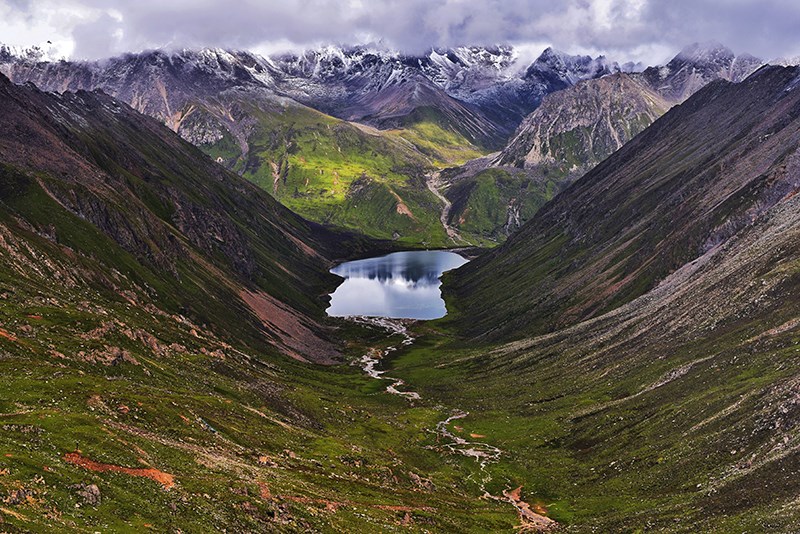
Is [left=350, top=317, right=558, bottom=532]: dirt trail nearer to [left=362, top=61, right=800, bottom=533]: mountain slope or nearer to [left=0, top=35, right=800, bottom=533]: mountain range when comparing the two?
[left=0, top=35, right=800, bottom=533]: mountain range

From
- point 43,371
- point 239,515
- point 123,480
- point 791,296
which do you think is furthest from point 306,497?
point 791,296

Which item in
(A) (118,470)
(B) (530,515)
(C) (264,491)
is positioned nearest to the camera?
(A) (118,470)

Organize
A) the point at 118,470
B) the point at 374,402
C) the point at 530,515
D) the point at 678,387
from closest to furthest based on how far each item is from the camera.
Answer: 1. the point at 118,470
2. the point at 530,515
3. the point at 678,387
4. the point at 374,402

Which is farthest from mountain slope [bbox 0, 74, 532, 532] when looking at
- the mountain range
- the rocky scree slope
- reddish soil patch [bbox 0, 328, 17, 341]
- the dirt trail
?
the rocky scree slope

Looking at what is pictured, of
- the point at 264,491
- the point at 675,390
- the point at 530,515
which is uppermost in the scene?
the point at 675,390

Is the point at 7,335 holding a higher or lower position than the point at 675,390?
lower

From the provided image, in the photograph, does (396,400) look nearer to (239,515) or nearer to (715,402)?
(715,402)

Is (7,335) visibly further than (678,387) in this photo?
No

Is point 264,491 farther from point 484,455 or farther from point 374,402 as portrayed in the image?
point 374,402

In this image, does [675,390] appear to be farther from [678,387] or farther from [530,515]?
[530,515]

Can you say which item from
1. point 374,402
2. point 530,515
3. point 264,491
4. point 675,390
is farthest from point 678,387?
point 264,491
